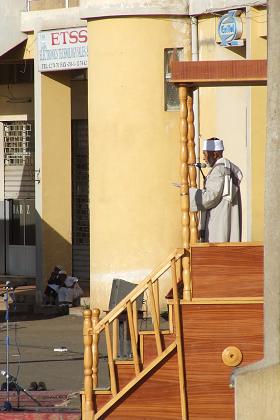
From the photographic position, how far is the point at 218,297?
1136 centimetres

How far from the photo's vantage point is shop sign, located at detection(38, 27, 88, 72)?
20.8 metres

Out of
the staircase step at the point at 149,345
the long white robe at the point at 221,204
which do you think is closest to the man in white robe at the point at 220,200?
the long white robe at the point at 221,204

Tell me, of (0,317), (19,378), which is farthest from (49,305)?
(19,378)

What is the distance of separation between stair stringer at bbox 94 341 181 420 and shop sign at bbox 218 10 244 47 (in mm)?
7949

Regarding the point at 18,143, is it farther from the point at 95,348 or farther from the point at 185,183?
the point at 185,183

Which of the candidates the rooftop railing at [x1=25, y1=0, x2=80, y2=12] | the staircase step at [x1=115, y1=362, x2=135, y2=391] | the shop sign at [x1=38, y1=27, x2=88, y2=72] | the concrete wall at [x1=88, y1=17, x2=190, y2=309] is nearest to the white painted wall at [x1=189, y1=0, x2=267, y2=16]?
the concrete wall at [x1=88, y1=17, x2=190, y2=309]

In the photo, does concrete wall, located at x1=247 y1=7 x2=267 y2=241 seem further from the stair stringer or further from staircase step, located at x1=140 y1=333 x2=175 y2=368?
the stair stringer

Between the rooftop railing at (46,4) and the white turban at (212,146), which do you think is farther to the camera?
the rooftop railing at (46,4)

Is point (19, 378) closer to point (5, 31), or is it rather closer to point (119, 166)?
point (119, 166)

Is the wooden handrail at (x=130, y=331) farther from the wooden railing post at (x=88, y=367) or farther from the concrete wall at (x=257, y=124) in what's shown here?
the concrete wall at (x=257, y=124)

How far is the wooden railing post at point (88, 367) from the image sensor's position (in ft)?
37.6

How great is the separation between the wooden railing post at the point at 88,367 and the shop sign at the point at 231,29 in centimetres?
784

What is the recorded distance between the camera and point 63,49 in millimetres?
21109

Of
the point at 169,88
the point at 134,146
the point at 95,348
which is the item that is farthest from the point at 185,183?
the point at 169,88
